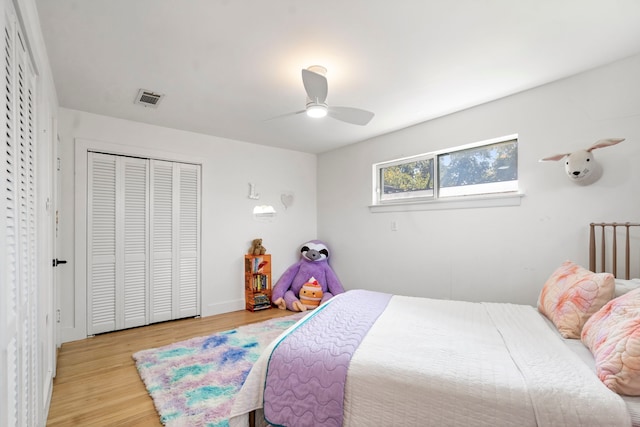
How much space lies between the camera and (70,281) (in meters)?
3.14

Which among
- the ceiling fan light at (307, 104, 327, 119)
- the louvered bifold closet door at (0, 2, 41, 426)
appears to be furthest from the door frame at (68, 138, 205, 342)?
the ceiling fan light at (307, 104, 327, 119)

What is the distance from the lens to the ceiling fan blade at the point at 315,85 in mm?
1882

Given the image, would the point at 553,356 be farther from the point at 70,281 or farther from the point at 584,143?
the point at 70,281

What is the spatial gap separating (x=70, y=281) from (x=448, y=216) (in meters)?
4.02

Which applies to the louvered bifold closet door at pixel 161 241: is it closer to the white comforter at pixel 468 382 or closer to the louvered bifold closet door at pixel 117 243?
the louvered bifold closet door at pixel 117 243

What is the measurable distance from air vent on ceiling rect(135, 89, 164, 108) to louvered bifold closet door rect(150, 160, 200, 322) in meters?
0.86

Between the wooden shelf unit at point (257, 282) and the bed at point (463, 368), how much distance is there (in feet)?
7.64

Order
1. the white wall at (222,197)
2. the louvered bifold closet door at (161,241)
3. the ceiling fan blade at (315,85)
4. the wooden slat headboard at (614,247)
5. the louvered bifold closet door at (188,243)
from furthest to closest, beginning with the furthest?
the louvered bifold closet door at (188,243) → the louvered bifold closet door at (161,241) → the white wall at (222,197) → the wooden slat headboard at (614,247) → the ceiling fan blade at (315,85)

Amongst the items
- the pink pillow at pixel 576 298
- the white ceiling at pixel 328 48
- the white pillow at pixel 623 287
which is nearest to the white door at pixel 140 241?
the white ceiling at pixel 328 48

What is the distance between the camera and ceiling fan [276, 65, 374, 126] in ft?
6.29

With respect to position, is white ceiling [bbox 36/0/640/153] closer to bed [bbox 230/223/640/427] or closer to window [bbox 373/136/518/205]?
window [bbox 373/136/518/205]

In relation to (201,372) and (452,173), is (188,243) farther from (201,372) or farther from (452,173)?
(452,173)

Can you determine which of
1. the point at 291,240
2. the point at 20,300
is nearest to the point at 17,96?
the point at 20,300

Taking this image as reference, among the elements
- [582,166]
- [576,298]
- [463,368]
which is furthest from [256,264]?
[582,166]
